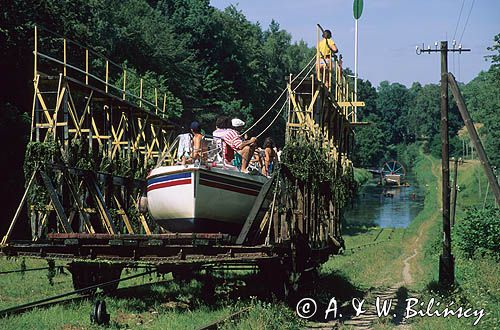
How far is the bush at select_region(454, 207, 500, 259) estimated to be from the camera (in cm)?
2561

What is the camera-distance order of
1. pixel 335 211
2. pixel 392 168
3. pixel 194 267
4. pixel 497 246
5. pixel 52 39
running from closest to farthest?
pixel 194 267 → pixel 335 211 → pixel 497 246 → pixel 52 39 → pixel 392 168

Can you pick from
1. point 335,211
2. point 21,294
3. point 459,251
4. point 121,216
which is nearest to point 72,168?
point 121,216

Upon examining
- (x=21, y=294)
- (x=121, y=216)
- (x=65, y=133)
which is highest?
(x=65, y=133)

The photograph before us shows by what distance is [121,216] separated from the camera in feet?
53.0

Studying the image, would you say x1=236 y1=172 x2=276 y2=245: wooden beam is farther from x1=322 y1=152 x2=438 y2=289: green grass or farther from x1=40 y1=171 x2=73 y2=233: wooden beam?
x1=322 y1=152 x2=438 y2=289: green grass

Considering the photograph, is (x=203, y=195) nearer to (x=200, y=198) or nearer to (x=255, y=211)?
(x=200, y=198)

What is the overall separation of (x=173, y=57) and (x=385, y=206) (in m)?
40.2

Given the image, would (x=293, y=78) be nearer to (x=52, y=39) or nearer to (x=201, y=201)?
(x=201, y=201)

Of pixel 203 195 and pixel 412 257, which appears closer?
pixel 203 195

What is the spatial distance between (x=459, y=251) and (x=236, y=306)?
1699 centimetres

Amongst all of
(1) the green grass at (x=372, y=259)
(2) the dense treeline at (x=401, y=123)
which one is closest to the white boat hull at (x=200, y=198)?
(1) the green grass at (x=372, y=259)

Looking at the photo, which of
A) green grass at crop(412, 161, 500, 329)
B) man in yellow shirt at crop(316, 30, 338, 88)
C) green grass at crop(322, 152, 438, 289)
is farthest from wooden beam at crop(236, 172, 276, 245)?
green grass at crop(322, 152, 438, 289)

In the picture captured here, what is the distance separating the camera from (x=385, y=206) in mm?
87375

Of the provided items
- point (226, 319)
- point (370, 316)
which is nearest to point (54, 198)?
point (226, 319)
